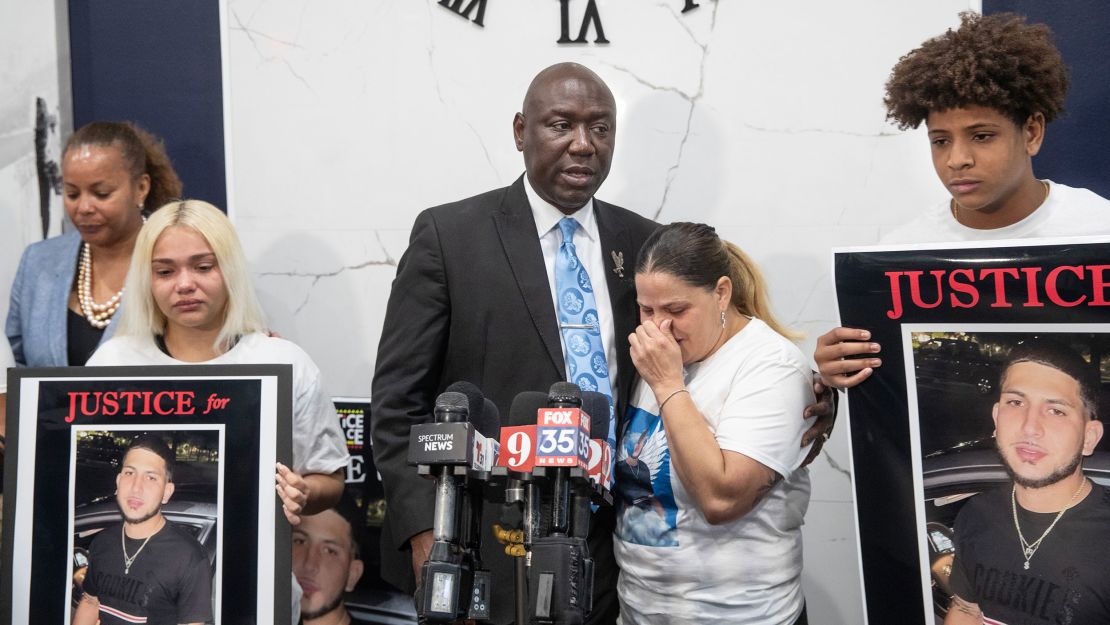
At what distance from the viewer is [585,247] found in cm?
266

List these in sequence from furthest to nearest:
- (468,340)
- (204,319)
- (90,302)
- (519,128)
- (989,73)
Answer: (90,302)
(519,128)
(204,319)
(468,340)
(989,73)

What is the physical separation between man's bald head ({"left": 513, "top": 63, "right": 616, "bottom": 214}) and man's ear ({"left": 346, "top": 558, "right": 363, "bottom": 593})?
1471 millimetres

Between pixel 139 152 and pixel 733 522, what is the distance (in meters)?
2.09

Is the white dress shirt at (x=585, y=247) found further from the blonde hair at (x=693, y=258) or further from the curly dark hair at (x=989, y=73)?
the curly dark hair at (x=989, y=73)

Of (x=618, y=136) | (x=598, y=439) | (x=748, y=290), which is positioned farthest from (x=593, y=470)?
(x=618, y=136)

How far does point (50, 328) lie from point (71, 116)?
1018mm

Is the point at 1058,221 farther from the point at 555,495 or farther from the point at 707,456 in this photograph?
the point at 555,495

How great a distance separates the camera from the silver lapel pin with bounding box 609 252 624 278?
2.63 meters

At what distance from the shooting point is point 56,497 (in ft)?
7.63

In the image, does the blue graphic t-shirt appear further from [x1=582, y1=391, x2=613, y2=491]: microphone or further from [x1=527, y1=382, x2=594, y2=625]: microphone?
[x1=527, y1=382, x2=594, y2=625]: microphone

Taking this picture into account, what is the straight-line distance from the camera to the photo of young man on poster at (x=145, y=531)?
2.27m

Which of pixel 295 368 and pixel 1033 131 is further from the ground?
pixel 1033 131

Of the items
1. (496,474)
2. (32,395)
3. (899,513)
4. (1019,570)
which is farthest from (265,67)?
(1019,570)

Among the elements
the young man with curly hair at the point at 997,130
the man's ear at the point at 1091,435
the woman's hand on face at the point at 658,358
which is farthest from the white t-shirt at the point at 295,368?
the man's ear at the point at 1091,435
